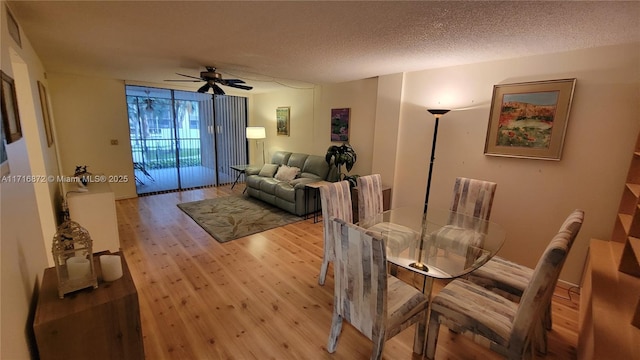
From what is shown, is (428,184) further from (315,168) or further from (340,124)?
(315,168)

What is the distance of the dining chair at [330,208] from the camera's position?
2.40 meters

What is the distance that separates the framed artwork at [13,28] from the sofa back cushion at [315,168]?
3.66m

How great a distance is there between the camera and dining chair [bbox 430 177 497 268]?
2.21 metres

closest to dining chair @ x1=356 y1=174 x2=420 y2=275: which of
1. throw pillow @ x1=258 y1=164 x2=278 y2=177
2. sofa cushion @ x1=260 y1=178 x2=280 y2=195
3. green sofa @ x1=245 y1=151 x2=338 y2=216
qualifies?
green sofa @ x1=245 y1=151 x2=338 y2=216

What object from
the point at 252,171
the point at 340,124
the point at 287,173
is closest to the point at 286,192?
the point at 287,173

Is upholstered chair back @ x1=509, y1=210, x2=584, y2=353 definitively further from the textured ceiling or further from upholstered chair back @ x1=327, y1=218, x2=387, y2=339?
the textured ceiling

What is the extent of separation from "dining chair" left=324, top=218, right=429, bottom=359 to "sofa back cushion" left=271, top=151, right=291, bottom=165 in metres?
4.16

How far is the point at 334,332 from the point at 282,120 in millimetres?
4840

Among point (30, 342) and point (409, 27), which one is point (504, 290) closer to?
point (409, 27)

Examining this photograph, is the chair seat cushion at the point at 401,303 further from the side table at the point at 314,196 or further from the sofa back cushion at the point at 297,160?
the sofa back cushion at the point at 297,160

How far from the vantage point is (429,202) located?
3527 millimetres

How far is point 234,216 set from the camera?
4.26m

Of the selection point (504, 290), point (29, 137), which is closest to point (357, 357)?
point (504, 290)

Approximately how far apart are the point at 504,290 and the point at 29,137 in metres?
4.13
